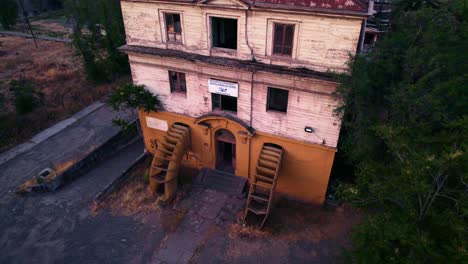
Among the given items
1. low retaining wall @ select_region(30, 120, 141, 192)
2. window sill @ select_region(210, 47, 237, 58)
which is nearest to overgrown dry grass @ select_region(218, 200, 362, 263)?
window sill @ select_region(210, 47, 237, 58)

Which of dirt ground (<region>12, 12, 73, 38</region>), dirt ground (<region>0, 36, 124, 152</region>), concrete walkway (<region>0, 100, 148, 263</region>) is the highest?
dirt ground (<region>12, 12, 73, 38</region>)

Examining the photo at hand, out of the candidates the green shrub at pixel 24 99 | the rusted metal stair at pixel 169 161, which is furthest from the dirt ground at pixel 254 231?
the green shrub at pixel 24 99

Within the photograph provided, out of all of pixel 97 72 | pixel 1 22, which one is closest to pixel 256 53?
pixel 97 72

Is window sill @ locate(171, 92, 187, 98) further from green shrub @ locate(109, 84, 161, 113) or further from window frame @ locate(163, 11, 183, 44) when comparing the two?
window frame @ locate(163, 11, 183, 44)

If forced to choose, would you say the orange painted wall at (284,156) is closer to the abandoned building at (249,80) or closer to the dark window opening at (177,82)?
the abandoned building at (249,80)

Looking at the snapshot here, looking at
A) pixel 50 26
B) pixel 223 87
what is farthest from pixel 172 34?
pixel 50 26

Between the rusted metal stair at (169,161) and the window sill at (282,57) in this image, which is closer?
the window sill at (282,57)

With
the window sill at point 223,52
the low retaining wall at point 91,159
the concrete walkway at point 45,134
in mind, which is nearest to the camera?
the window sill at point 223,52
